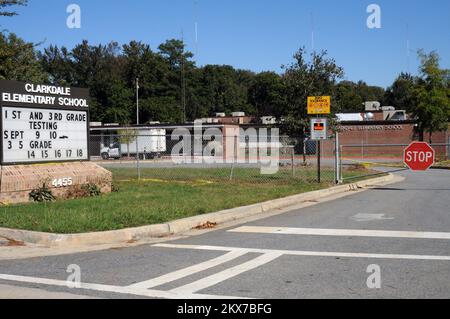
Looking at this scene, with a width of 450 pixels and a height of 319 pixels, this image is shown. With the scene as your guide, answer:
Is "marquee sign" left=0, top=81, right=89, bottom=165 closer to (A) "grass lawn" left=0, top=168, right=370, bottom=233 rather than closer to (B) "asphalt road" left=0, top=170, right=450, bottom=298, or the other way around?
(A) "grass lawn" left=0, top=168, right=370, bottom=233

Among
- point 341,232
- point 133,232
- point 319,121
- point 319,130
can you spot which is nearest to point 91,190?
point 133,232

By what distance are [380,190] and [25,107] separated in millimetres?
11336

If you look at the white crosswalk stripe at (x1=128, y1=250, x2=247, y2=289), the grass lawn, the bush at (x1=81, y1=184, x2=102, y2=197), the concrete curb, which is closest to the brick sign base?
the bush at (x1=81, y1=184, x2=102, y2=197)

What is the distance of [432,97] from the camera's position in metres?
41.5

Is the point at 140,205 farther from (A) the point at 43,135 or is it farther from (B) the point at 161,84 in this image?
(B) the point at 161,84

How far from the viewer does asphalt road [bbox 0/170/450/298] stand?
6.09 m

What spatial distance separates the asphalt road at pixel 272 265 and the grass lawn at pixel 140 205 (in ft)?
4.32

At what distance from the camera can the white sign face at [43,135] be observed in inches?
532

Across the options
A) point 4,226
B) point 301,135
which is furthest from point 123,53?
point 4,226

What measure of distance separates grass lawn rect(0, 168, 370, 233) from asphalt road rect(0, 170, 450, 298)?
132 centimetres

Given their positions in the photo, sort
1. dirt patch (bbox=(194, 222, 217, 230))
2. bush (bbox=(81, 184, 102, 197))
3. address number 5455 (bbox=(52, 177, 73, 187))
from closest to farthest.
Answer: dirt patch (bbox=(194, 222, 217, 230))
address number 5455 (bbox=(52, 177, 73, 187))
bush (bbox=(81, 184, 102, 197))

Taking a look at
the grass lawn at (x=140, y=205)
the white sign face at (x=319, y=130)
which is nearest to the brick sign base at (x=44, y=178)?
the grass lawn at (x=140, y=205)

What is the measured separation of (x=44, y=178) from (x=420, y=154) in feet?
41.3

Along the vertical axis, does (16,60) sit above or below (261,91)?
below
